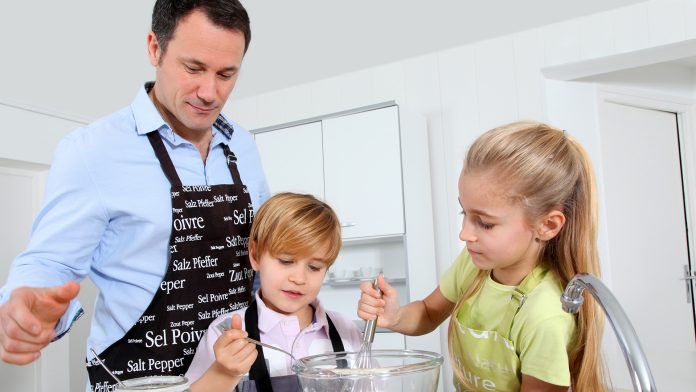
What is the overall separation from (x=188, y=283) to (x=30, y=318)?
54 cm

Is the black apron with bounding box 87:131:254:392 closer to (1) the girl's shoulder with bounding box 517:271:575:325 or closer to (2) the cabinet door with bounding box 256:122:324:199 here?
(1) the girl's shoulder with bounding box 517:271:575:325

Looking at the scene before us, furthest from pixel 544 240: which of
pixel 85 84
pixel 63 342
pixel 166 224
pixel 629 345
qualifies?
pixel 63 342

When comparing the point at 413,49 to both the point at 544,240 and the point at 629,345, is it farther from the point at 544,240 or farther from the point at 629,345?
the point at 629,345

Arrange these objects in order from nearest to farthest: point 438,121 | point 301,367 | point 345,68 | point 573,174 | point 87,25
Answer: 1. point 301,367
2. point 573,174
3. point 87,25
4. point 438,121
5. point 345,68

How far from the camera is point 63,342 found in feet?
13.0

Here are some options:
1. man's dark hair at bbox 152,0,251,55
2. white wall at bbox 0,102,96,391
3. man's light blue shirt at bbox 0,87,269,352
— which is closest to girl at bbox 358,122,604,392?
man's light blue shirt at bbox 0,87,269,352

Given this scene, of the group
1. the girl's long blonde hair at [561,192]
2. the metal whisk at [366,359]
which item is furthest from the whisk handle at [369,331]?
the girl's long blonde hair at [561,192]

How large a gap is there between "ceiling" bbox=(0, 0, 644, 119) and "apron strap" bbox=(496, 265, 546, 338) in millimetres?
2828

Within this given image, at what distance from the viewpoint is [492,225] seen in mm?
1127

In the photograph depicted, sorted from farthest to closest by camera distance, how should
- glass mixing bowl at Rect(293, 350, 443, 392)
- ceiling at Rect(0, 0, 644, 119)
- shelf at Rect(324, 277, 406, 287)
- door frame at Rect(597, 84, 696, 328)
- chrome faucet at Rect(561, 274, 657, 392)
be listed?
door frame at Rect(597, 84, 696, 328) → shelf at Rect(324, 277, 406, 287) → ceiling at Rect(0, 0, 644, 119) → glass mixing bowl at Rect(293, 350, 443, 392) → chrome faucet at Rect(561, 274, 657, 392)

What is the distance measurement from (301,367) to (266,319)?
0.45m

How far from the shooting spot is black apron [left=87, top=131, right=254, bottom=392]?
1.33m

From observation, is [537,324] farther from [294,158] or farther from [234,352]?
[294,158]

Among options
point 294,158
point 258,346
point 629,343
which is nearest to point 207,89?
point 258,346
